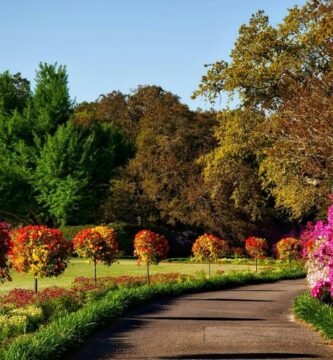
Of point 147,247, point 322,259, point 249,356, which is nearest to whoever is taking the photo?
point 249,356

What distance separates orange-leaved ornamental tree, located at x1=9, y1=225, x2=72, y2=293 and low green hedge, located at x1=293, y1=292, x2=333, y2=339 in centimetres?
700

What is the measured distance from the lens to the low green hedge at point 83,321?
32.8 ft

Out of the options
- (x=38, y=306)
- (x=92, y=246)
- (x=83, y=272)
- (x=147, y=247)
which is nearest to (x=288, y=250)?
(x=83, y=272)

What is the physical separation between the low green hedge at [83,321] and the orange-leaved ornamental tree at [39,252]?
89.0 inches

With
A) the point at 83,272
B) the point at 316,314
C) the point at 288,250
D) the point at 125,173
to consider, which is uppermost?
the point at 125,173

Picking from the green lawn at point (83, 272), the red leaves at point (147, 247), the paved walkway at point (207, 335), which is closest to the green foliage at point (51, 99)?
the green lawn at point (83, 272)

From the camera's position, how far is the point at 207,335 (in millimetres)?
12938

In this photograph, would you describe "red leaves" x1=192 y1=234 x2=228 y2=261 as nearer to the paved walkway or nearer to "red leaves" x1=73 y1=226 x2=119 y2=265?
"red leaves" x1=73 y1=226 x2=119 y2=265

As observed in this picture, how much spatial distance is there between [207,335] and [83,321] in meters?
2.31

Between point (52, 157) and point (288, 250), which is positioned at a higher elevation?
point (52, 157)

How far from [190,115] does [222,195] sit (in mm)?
9350

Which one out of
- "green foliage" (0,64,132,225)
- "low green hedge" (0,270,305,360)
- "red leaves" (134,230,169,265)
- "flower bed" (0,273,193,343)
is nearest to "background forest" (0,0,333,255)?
"green foliage" (0,64,132,225)

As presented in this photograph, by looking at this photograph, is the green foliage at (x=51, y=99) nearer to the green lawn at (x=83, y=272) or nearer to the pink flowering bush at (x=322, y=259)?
the green lawn at (x=83, y=272)

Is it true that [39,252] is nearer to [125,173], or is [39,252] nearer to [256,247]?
[256,247]
